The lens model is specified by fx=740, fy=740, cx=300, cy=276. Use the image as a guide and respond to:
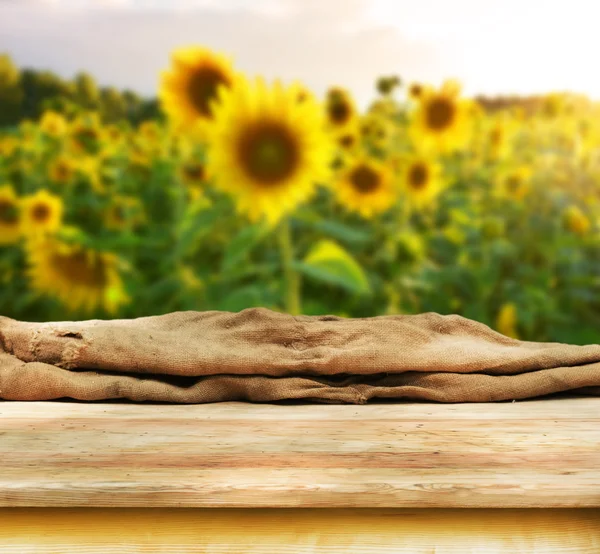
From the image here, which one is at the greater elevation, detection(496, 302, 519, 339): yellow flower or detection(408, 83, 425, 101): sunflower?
detection(408, 83, 425, 101): sunflower

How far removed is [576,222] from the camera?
1724 millimetres

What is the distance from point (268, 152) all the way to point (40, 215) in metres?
0.69

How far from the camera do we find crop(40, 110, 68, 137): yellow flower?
1.94 meters

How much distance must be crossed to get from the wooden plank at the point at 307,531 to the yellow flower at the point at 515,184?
4.54ft

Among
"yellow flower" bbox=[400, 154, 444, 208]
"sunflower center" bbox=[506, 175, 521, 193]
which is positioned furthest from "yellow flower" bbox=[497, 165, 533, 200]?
"yellow flower" bbox=[400, 154, 444, 208]

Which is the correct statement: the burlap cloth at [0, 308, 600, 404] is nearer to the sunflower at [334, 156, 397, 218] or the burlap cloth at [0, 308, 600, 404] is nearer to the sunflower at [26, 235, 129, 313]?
the sunflower at [26, 235, 129, 313]

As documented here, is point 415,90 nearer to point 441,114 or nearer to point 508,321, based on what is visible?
point 441,114

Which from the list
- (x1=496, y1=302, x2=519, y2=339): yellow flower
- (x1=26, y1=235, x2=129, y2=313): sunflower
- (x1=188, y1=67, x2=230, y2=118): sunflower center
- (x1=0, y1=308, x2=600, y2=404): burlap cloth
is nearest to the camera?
(x1=0, y1=308, x2=600, y2=404): burlap cloth

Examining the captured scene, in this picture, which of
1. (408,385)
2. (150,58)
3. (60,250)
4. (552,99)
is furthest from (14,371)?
(552,99)

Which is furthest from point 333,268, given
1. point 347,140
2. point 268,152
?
point 347,140

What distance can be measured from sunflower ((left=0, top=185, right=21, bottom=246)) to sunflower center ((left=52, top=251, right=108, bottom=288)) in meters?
0.17

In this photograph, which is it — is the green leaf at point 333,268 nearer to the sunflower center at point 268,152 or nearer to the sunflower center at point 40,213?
the sunflower center at point 268,152

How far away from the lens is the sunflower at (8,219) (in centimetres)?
173

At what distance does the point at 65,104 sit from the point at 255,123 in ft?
3.05
